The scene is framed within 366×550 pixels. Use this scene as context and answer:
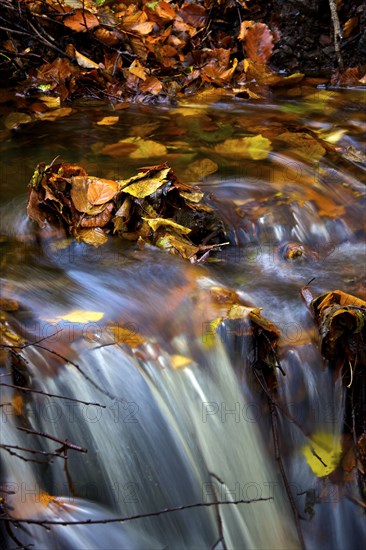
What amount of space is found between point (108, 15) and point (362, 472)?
4.33 m

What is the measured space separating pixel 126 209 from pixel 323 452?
1449 mm

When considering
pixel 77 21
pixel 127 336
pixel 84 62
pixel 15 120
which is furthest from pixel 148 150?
pixel 127 336

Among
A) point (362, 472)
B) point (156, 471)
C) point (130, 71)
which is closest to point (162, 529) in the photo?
point (156, 471)

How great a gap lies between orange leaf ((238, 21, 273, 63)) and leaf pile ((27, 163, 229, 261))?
276cm

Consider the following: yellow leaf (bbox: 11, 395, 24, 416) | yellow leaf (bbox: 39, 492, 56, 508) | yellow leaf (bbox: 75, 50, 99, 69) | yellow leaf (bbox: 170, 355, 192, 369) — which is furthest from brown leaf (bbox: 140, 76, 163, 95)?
yellow leaf (bbox: 39, 492, 56, 508)

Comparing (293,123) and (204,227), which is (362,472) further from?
(293,123)

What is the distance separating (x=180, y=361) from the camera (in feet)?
7.74

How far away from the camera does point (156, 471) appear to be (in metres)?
2.21

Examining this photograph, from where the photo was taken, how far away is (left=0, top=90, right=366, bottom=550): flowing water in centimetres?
206

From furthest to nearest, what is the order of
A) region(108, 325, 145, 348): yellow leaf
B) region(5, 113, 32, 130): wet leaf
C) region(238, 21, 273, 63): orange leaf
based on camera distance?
region(238, 21, 273, 63): orange leaf → region(5, 113, 32, 130): wet leaf → region(108, 325, 145, 348): yellow leaf

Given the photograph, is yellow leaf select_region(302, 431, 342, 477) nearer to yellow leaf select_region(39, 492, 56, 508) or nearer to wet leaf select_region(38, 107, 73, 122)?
yellow leaf select_region(39, 492, 56, 508)

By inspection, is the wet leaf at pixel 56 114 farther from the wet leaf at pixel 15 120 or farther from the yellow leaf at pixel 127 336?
the yellow leaf at pixel 127 336

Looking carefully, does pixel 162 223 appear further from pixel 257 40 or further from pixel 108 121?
pixel 257 40

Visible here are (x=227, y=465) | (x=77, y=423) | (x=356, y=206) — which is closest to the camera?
(x=77, y=423)
